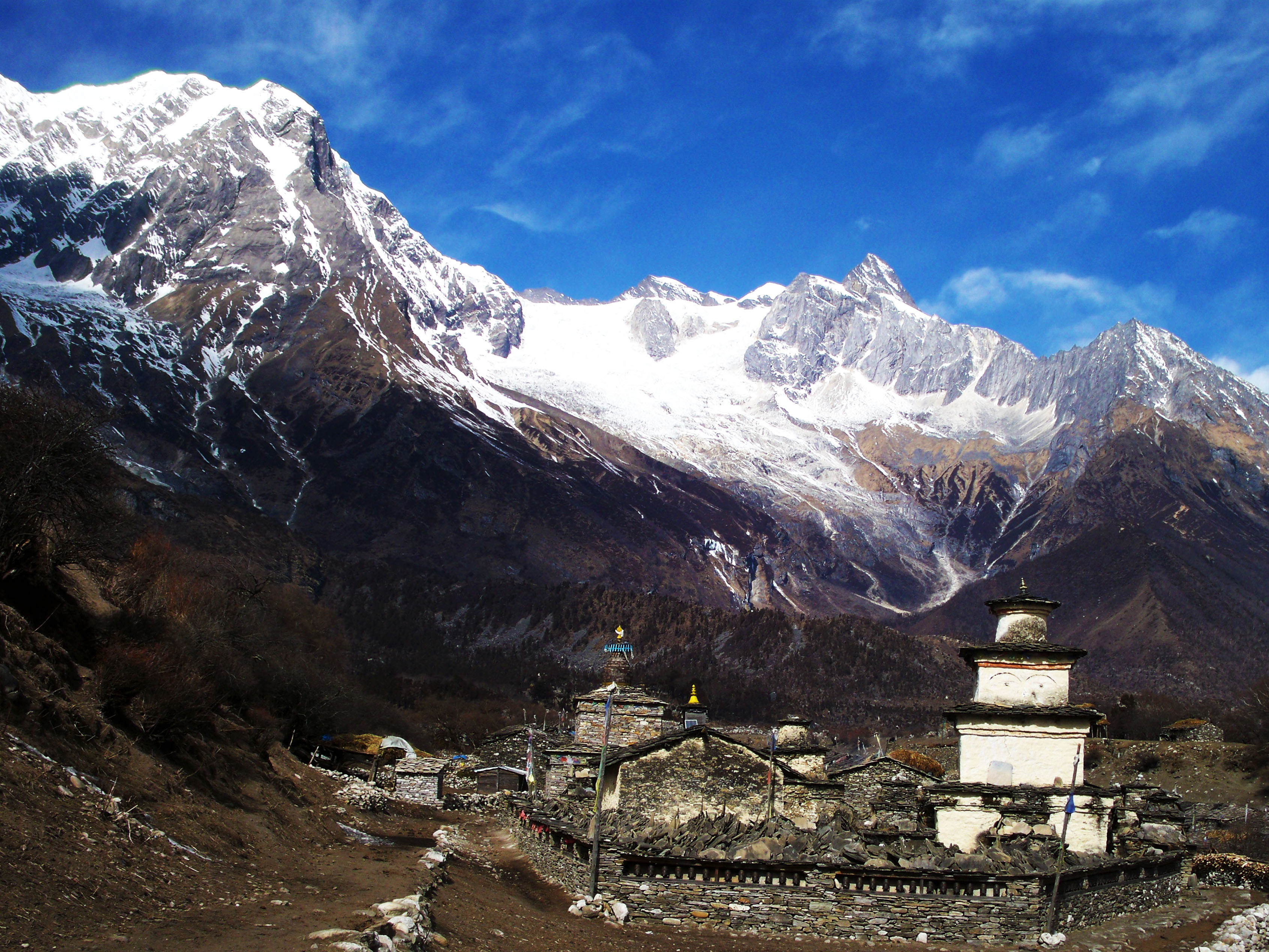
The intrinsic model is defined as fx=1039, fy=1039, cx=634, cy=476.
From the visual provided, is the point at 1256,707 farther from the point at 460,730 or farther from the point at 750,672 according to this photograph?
the point at 750,672

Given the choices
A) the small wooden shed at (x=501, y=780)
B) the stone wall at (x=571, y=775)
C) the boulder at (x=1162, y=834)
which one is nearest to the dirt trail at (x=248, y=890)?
the boulder at (x=1162, y=834)

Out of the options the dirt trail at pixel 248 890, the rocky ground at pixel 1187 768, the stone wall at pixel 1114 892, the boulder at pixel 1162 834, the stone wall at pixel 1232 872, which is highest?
the rocky ground at pixel 1187 768

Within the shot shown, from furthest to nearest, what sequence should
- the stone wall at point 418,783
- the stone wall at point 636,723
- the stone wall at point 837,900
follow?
the stone wall at point 418,783, the stone wall at point 636,723, the stone wall at point 837,900

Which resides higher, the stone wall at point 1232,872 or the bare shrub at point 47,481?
the bare shrub at point 47,481

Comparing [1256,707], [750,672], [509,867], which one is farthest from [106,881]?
[750,672]

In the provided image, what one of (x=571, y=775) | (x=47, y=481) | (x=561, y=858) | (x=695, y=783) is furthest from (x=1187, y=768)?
(x=47, y=481)

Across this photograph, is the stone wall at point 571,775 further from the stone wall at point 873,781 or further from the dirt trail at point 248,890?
the stone wall at point 873,781
